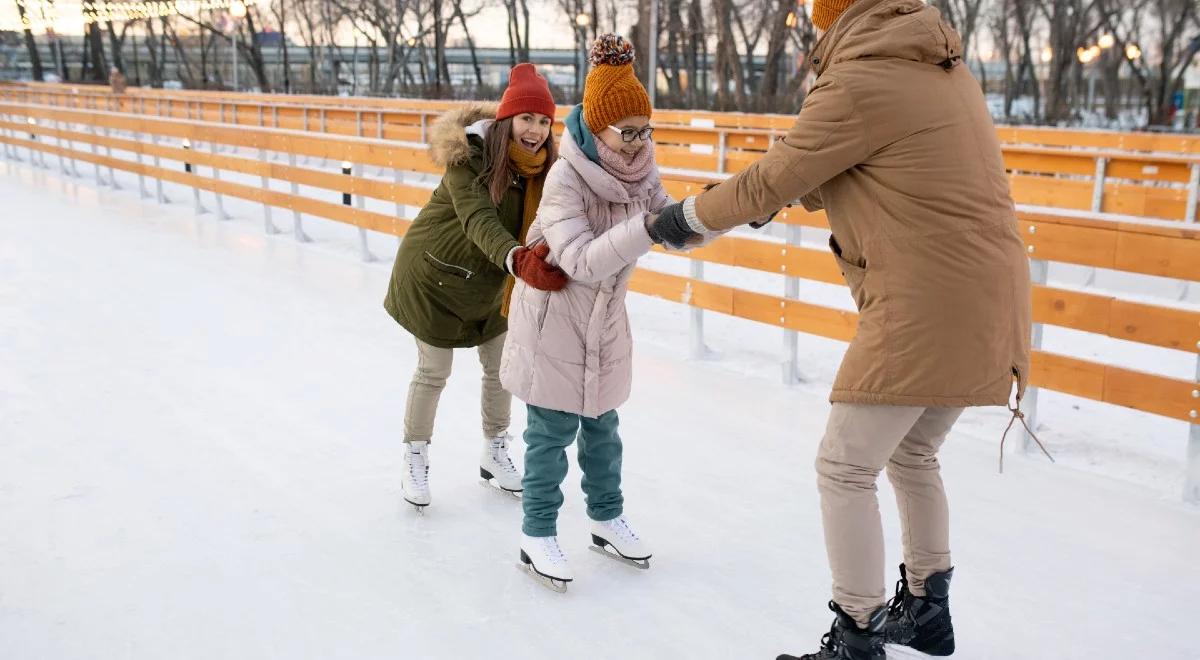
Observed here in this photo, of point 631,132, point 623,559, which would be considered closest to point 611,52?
point 631,132

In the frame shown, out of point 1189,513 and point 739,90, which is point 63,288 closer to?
point 1189,513

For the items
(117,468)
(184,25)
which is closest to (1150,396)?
(117,468)

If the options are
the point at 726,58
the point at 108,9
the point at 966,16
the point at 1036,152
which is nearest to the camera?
the point at 1036,152

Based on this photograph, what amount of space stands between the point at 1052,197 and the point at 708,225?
21.4 feet

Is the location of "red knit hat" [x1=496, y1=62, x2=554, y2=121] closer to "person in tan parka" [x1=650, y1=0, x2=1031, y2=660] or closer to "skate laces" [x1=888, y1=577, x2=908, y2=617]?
"person in tan parka" [x1=650, y1=0, x2=1031, y2=660]

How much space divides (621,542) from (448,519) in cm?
64

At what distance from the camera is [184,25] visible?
194 feet

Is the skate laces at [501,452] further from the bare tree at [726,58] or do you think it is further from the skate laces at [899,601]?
the bare tree at [726,58]

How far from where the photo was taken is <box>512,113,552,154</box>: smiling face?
3098 millimetres

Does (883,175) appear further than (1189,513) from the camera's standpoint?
No

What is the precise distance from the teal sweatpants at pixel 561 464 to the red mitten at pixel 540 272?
354 millimetres

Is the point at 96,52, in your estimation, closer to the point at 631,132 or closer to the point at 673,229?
the point at 631,132

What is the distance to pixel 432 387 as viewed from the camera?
3.53 m

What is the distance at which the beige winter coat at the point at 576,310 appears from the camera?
105 inches
